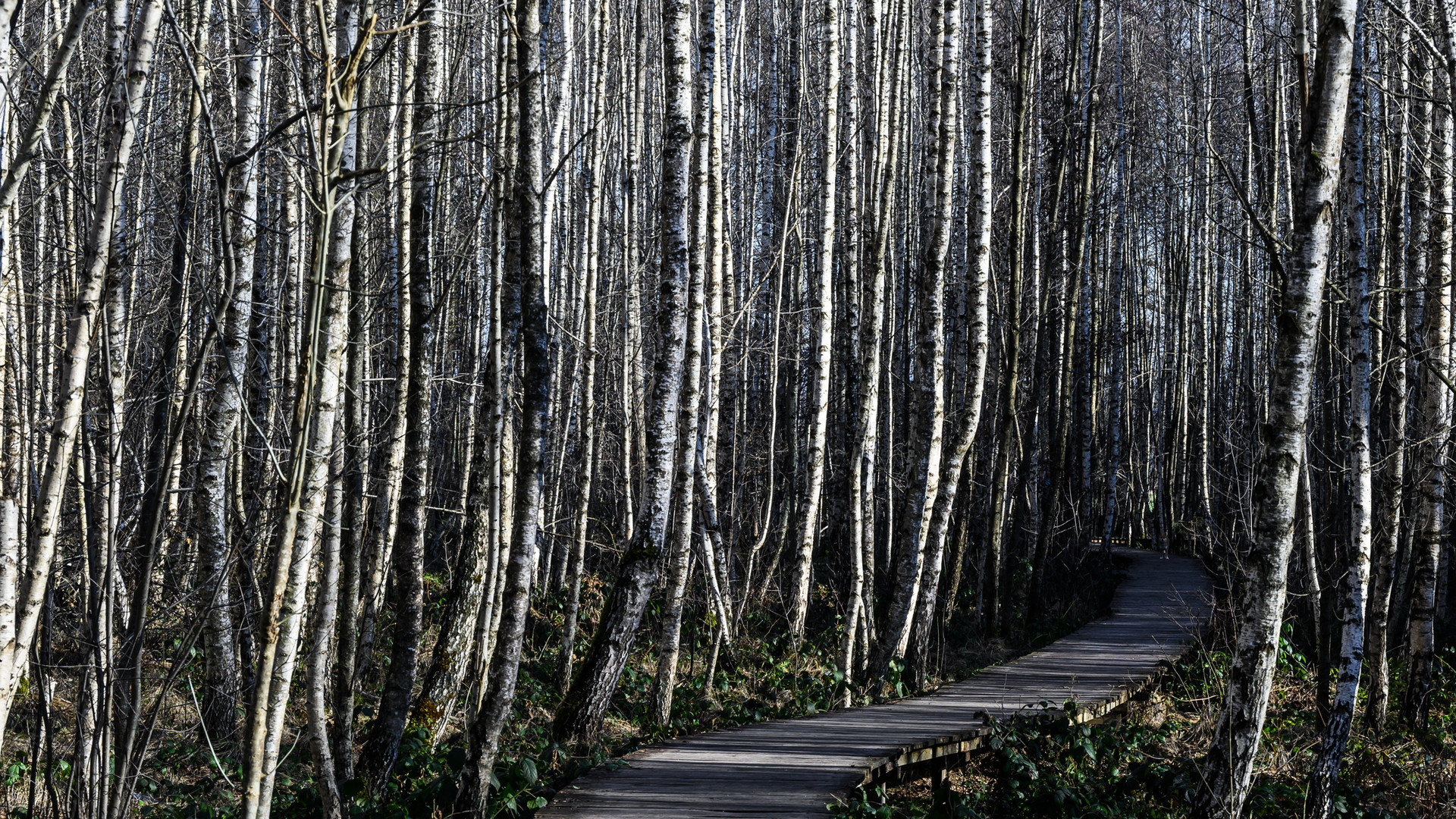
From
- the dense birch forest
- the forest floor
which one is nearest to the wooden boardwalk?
the forest floor

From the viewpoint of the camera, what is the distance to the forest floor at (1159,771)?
5410 millimetres

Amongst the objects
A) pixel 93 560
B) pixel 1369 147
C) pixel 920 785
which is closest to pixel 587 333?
pixel 920 785

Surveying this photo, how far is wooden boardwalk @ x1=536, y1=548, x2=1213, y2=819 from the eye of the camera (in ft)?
15.7

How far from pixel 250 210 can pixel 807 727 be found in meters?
4.87

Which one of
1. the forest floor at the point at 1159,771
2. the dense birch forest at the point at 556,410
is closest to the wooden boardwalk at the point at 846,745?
the forest floor at the point at 1159,771

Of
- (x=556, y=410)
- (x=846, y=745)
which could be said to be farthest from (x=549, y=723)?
(x=556, y=410)

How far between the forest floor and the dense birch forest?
9 centimetres

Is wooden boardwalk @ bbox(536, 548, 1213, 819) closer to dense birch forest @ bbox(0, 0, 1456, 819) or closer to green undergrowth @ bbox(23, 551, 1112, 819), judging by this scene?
green undergrowth @ bbox(23, 551, 1112, 819)

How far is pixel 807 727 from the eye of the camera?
6523mm

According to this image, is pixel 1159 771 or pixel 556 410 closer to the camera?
pixel 1159 771

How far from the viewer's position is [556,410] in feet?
37.6

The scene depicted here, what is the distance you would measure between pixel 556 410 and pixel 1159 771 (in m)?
7.59

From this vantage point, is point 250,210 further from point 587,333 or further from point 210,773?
point 210,773

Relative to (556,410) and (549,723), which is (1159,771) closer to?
(549,723)
